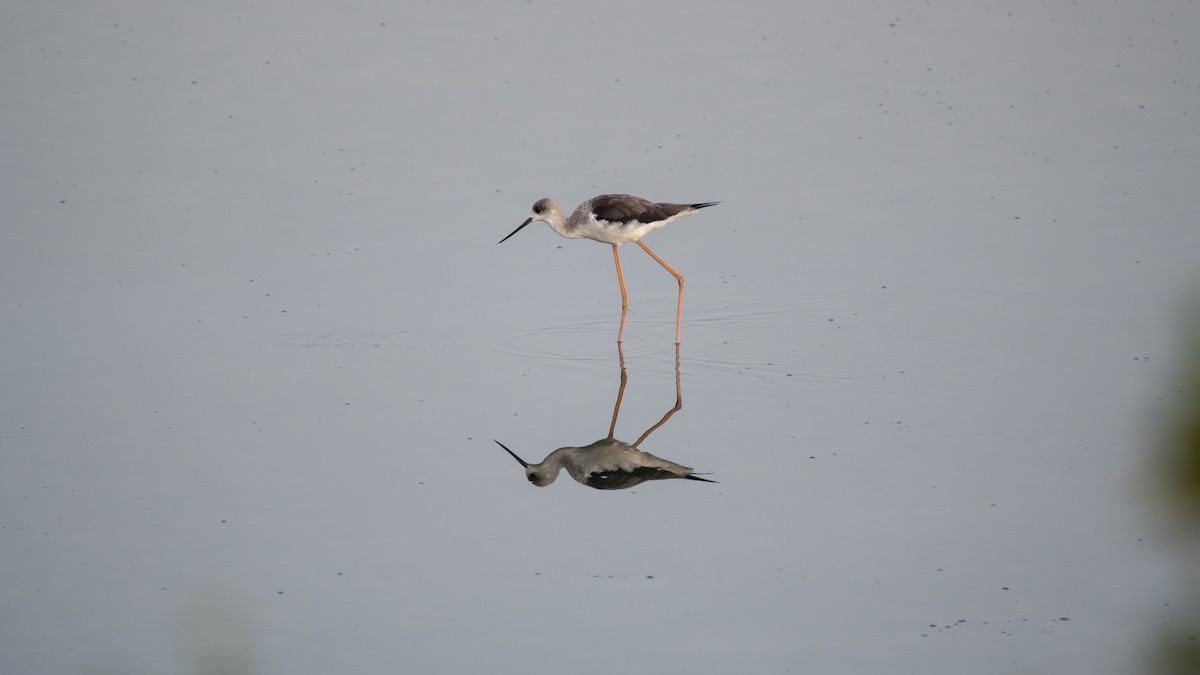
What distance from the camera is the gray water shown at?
4938 mm

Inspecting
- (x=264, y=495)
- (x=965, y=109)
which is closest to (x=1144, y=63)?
(x=965, y=109)

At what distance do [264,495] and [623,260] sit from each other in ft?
11.6

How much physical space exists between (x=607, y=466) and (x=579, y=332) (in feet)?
4.97

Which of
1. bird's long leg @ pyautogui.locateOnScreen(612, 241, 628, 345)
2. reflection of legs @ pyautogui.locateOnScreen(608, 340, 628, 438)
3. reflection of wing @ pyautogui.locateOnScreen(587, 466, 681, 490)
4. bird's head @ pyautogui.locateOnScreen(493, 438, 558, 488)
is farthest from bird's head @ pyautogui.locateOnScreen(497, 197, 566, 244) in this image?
reflection of wing @ pyautogui.locateOnScreen(587, 466, 681, 490)

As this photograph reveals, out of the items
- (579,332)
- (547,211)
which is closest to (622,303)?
(579,332)

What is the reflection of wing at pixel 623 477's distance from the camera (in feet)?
19.8

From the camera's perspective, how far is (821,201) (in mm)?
9117

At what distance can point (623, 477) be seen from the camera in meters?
6.07

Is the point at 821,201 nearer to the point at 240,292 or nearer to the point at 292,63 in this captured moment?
the point at 240,292

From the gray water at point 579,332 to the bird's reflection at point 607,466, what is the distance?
7cm

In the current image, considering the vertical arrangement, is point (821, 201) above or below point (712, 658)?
above

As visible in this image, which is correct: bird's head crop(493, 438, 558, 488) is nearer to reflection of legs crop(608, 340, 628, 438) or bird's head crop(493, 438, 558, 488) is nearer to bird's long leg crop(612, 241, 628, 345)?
reflection of legs crop(608, 340, 628, 438)

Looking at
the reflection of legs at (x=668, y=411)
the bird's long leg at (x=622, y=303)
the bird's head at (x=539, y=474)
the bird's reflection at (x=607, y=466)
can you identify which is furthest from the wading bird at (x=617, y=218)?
the bird's head at (x=539, y=474)

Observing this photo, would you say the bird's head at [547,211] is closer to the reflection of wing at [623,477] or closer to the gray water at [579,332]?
the gray water at [579,332]
